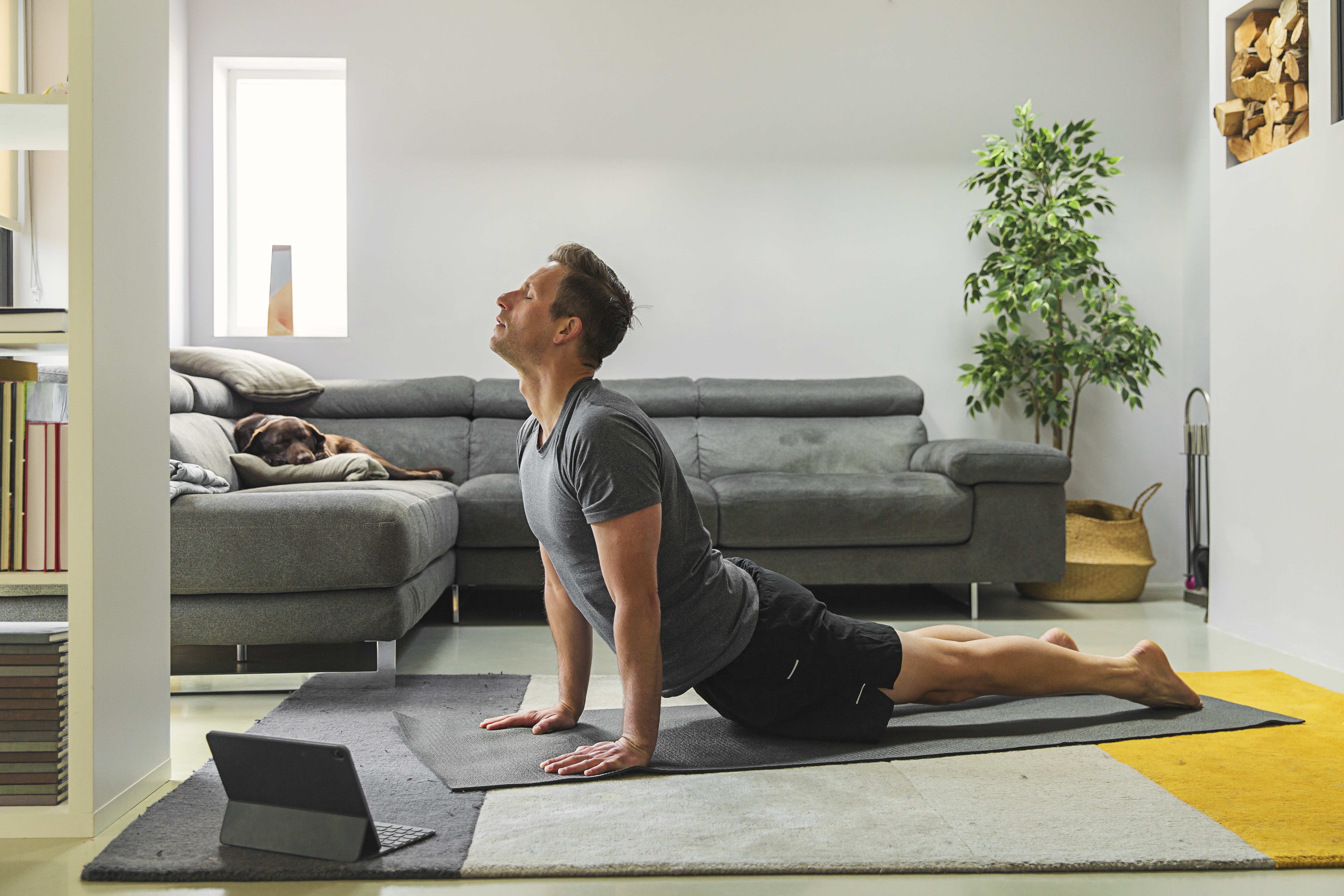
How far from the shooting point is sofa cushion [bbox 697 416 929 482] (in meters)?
4.09

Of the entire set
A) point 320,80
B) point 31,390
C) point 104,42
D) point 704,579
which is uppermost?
point 320,80

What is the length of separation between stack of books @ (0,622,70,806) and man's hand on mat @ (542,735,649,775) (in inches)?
28.7

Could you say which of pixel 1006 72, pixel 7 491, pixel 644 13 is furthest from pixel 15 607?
pixel 1006 72

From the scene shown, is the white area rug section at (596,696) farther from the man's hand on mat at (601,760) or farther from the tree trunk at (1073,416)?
the tree trunk at (1073,416)

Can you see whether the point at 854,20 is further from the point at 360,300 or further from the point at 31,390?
the point at 31,390

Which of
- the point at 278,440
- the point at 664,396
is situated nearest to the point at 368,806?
the point at 278,440

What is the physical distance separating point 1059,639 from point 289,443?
263 cm

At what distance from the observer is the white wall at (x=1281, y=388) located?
2717mm

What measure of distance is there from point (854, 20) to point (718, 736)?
381cm

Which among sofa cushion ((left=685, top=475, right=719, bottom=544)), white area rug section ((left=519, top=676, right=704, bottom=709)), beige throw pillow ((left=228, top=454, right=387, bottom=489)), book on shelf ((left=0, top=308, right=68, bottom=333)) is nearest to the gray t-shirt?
white area rug section ((left=519, top=676, right=704, bottom=709))

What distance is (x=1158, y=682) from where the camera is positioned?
79.9 inches

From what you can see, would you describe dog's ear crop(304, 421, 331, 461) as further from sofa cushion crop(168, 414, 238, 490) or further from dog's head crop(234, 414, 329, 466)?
sofa cushion crop(168, 414, 238, 490)

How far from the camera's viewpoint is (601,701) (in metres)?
2.29

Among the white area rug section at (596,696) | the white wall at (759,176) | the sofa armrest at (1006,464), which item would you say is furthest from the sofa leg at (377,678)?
the white wall at (759,176)
